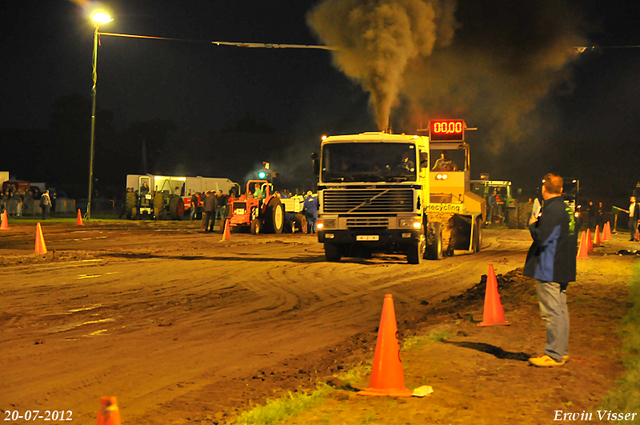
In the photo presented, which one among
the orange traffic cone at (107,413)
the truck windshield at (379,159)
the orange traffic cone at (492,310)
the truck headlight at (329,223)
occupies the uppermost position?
the truck windshield at (379,159)

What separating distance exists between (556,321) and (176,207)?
119ft

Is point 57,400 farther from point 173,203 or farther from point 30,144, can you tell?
point 30,144

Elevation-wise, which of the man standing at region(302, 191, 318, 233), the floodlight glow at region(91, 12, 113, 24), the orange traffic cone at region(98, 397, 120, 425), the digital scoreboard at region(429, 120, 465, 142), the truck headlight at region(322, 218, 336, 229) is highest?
the floodlight glow at region(91, 12, 113, 24)

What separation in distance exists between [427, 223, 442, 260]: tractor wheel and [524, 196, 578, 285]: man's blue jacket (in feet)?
36.5

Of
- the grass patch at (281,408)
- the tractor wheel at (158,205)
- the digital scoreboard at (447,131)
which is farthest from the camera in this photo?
the tractor wheel at (158,205)

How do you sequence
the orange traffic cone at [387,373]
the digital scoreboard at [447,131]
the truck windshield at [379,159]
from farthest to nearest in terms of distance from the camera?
the digital scoreboard at [447,131] → the truck windshield at [379,159] → the orange traffic cone at [387,373]

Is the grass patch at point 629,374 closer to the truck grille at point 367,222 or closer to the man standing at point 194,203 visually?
the truck grille at point 367,222

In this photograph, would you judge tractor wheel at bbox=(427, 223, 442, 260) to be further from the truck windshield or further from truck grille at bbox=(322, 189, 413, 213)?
the truck windshield

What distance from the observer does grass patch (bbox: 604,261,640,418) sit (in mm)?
5332

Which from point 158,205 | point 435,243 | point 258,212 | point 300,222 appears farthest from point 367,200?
point 158,205

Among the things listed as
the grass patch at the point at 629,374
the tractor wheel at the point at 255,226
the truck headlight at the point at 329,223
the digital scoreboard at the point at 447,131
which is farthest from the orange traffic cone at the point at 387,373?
the tractor wheel at the point at 255,226

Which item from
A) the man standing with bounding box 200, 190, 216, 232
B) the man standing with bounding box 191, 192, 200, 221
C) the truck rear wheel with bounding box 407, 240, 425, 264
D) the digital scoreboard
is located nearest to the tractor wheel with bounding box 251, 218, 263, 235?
the man standing with bounding box 200, 190, 216, 232

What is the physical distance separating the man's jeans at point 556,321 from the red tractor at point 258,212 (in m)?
21.3

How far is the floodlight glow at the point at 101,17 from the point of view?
32.4 meters
